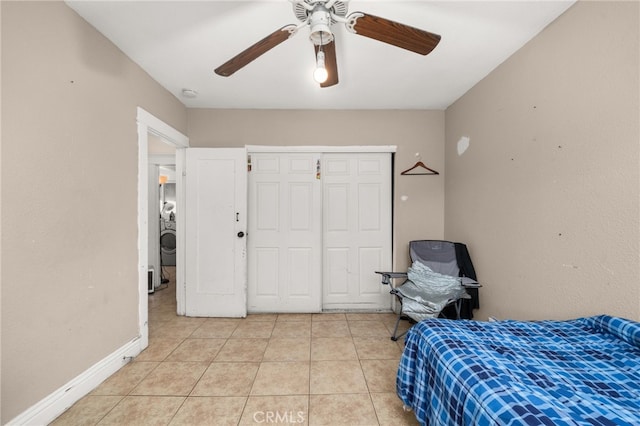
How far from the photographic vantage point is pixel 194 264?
2.90 metres

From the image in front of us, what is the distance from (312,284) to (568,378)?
93.1 inches

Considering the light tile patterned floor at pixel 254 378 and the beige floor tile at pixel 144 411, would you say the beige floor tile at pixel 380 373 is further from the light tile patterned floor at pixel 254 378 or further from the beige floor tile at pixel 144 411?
the beige floor tile at pixel 144 411

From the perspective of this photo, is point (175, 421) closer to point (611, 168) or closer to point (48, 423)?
point (48, 423)

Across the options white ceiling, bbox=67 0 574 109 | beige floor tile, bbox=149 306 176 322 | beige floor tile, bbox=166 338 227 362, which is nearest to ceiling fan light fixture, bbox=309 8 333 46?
white ceiling, bbox=67 0 574 109

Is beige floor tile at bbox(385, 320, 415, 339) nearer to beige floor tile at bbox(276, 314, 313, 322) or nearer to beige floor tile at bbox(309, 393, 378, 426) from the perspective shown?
beige floor tile at bbox(276, 314, 313, 322)

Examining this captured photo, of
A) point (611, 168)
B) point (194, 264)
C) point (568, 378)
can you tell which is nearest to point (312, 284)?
point (194, 264)

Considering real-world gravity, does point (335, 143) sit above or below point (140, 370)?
above

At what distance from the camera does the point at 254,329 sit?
8.68 ft

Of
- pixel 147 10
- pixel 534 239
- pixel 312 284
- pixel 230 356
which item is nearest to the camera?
pixel 147 10

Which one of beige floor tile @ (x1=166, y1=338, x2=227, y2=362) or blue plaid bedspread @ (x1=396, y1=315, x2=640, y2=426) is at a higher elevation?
blue plaid bedspread @ (x1=396, y1=315, x2=640, y2=426)

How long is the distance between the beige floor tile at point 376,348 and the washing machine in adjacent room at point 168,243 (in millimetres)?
4618

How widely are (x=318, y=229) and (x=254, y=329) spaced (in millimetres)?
1286

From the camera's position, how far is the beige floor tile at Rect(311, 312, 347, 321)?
9.55 ft

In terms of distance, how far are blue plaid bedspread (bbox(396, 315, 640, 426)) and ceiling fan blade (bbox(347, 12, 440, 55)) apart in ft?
4.88
